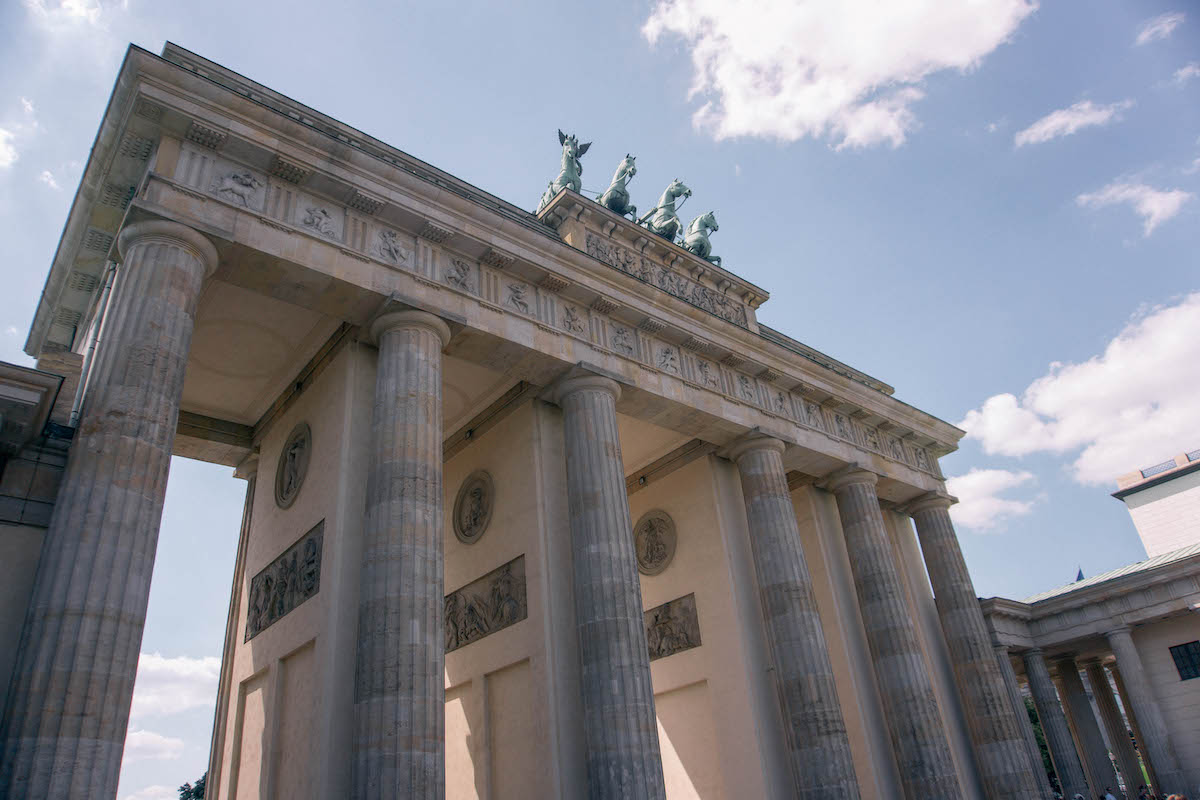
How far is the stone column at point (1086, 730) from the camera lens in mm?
33031

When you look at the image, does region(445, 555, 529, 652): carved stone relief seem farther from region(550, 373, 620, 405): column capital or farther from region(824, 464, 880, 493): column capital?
region(824, 464, 880, 493): column capital

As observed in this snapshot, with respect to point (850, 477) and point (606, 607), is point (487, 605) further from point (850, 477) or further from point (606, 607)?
point (850, 477)

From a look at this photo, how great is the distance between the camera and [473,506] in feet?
63.3

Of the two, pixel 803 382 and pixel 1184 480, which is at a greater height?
pixel 1184 480

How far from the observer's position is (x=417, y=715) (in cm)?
1159

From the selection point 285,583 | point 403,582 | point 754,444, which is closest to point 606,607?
point 403,582

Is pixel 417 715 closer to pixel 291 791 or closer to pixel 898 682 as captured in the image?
pixel 291 791

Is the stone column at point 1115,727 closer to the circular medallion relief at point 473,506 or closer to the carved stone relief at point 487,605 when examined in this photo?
the carved stone relief at point 487,605

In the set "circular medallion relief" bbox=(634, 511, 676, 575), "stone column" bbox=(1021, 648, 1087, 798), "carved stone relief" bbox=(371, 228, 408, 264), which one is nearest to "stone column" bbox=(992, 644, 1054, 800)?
"stone column" bbox=(1021, 648, 1087, 798)

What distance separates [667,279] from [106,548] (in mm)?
15019

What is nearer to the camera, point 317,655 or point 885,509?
point 317,655

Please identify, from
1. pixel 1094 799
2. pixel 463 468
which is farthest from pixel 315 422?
pixel 1094 799

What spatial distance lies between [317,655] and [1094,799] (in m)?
33.4

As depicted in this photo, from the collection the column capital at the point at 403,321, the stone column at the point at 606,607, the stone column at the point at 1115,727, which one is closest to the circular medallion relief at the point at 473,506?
the stone column at the point at 606,607
